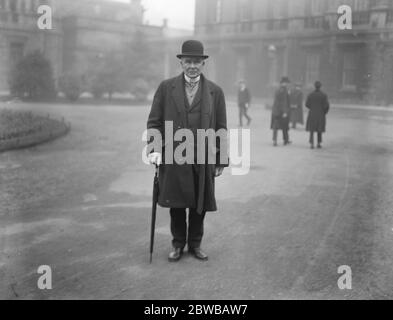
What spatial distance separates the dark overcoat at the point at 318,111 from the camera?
13.9m

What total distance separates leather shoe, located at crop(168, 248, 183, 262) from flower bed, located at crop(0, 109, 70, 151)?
7314 millimetres

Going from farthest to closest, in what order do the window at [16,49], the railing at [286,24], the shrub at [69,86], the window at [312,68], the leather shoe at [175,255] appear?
the window at [16,49] → the window at [312,68] → the railing at [286,24] → the shrub at [69,86] → the leather shoe at [175,255]

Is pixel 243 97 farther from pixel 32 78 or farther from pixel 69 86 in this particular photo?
Answer: pixel 69 86

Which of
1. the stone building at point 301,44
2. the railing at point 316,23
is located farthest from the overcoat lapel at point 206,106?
the railing at point 316,23

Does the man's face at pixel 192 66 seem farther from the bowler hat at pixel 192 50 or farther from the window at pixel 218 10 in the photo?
the window at pixel 218 10

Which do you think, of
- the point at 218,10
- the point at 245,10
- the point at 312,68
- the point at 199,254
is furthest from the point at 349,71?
the point at 199,254

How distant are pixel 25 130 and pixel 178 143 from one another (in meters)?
8.83

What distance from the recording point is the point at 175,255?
4988 mm

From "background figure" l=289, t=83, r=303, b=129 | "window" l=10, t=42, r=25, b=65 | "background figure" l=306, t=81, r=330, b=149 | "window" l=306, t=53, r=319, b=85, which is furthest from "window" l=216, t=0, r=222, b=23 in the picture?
"background figure" l=306, t=81, r=330, b=149

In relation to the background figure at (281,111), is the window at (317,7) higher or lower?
higher

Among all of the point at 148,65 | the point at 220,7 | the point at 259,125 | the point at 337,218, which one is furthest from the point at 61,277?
the point at 220,7

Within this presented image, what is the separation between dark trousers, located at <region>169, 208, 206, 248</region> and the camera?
5.07 m

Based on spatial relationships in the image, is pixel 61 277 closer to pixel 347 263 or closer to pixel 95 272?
pixel 95 272

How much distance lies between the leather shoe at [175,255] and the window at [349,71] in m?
26.9
